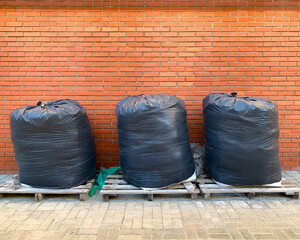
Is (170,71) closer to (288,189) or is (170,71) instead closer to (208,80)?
(208,80)

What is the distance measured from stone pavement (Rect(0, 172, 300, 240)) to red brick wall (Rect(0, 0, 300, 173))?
169 centimetres

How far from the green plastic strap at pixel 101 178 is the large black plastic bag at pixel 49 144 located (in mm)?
271

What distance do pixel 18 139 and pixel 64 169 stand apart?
757 mm

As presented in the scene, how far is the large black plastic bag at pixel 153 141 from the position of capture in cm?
310

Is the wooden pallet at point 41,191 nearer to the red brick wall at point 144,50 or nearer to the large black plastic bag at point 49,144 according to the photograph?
the large black plastic bag at point 49,144

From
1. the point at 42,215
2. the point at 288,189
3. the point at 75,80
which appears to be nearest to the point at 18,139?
the point at 42,215

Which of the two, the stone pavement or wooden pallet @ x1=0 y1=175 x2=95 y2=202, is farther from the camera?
wooden pallet @ x1=0 y1=175 x2=95 y2=202

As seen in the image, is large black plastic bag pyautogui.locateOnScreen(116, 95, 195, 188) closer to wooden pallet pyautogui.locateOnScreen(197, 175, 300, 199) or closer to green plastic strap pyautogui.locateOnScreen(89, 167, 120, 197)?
wooden pallet pyautogui.locateOnScreen(197, 175, 300, 199)

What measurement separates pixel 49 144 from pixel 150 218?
1.68m

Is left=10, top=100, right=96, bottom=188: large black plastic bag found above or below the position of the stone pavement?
above

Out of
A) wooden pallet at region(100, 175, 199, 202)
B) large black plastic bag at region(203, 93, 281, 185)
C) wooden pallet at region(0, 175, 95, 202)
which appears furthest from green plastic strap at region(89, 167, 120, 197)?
large black plastic bag at region(203, 93, 281, 185)

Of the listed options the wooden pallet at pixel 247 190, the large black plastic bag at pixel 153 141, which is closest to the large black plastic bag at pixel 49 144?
the large black plastic bag at pixel 153 141

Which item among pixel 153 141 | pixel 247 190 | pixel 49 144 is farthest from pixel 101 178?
pixel 247 190

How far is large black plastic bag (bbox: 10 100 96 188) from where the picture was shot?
10.0ft
